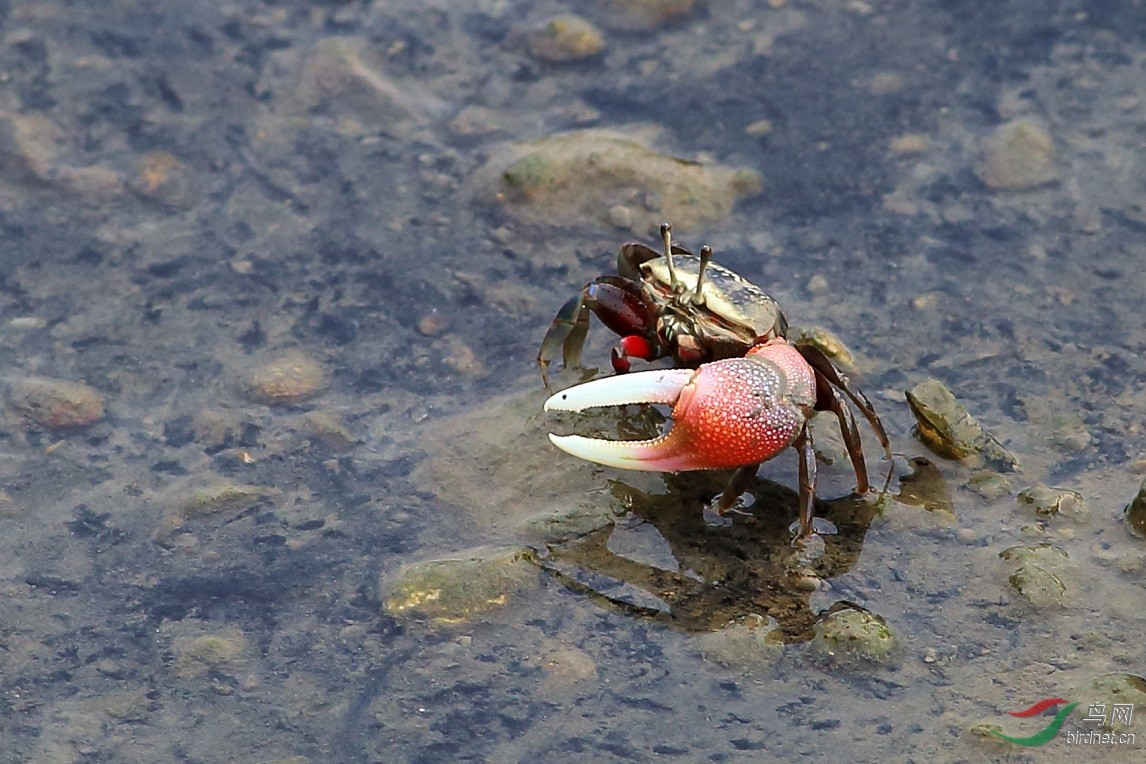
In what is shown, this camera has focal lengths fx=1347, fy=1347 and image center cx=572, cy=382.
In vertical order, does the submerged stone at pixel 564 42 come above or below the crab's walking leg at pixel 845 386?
above

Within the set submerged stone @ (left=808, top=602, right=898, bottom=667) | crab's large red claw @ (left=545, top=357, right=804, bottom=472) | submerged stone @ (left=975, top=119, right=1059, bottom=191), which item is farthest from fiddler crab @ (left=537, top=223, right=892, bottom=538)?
submerged stone @ (left=975, top=119, right=1059, bottom=191)

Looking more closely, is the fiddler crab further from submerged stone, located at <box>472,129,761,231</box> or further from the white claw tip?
submerged stone, located at <box>472,129,761,231</box>

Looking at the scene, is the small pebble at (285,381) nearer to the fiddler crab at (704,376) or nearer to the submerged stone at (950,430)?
the fiddler crab at (704,376)

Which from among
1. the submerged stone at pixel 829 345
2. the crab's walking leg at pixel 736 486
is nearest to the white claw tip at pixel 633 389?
the crab's walking leg at pixel 736 486

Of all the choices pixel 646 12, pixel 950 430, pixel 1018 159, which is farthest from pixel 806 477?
pixel 646 12

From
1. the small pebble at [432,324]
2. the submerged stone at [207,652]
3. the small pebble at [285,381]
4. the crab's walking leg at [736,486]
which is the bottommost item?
the submerged stone at [207,652]

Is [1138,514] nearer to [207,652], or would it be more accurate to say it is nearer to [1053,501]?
[1053,501]
